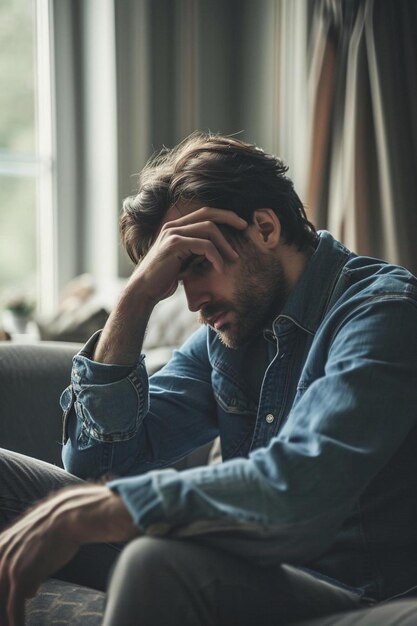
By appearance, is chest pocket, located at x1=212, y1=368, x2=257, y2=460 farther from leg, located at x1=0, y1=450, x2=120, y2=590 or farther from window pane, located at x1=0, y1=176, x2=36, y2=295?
window pane, located at x1=0, y1=176, x2=36, y2=295

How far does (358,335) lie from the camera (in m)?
1.00

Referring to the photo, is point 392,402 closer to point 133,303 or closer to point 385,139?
point 133,303

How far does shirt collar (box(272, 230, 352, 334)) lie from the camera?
46.3 inches

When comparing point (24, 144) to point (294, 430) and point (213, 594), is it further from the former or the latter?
point (213, 594)

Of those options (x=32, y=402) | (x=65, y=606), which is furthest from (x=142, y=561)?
(x=32, y=402)

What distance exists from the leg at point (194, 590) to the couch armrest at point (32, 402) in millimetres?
877

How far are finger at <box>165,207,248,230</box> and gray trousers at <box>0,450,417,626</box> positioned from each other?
548mm

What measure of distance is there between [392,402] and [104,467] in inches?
21.8

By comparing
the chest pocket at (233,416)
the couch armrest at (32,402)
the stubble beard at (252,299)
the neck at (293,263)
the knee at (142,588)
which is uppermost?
the neck at (293,263)

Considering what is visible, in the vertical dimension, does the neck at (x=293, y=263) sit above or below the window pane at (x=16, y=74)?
below

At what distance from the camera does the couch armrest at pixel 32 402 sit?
5.37 feet

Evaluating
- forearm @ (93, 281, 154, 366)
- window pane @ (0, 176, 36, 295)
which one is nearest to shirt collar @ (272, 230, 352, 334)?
forearm @ (93, 281, 154, 366)

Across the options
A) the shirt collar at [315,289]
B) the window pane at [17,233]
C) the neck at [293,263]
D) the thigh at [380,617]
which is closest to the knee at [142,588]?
the thigh at [380,617]

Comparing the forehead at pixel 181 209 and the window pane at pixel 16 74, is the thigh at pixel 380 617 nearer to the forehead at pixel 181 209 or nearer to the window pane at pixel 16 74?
the forehead at pixel 181 209
